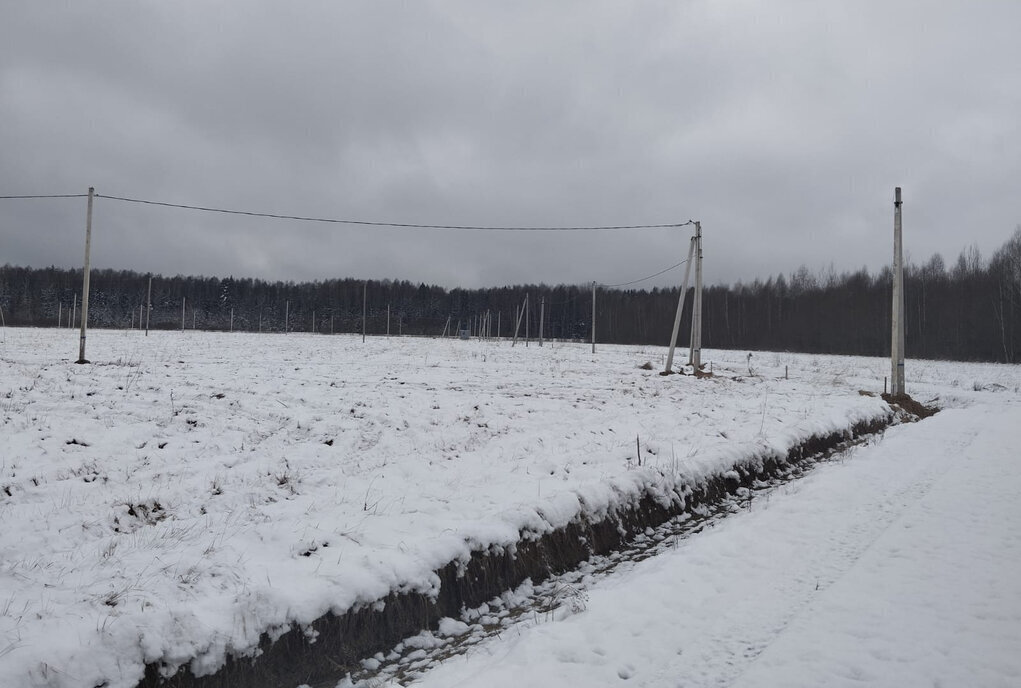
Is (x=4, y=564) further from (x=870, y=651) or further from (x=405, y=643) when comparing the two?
(x=870, y=651)

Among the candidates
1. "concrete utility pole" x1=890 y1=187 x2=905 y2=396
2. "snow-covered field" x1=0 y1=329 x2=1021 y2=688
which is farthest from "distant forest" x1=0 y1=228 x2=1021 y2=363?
"snow-covered field" x1=0 y1=329 x2=1021 y2=688

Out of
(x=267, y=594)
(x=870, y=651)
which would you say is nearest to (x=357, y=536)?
(x=267, y=594)

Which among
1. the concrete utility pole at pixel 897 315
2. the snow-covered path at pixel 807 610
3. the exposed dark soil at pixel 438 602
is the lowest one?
the exposed dark soil at pixel 438 602

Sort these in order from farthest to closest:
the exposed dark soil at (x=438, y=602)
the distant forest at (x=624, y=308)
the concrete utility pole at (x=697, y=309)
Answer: the distant forest at (x=624, y=308) < the concrete utility pole at (x=697, y=309) < the exposed dark soil at (x=438, y=602)

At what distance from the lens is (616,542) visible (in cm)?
646

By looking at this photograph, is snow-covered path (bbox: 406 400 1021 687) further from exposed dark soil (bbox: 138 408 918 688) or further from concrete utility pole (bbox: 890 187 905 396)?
concrete utility pole (bbox: 890 187 905 396)

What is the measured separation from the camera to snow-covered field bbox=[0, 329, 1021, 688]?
13.1 ft

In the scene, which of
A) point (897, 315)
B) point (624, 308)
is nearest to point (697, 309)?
point (897, 315)

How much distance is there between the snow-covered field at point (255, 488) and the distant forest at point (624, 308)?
6431 centimetres

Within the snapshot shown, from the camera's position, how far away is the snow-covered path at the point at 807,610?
3463mm

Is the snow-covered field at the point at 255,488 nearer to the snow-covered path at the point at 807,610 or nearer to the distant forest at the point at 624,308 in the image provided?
the snow-covered path at the point at 807,610

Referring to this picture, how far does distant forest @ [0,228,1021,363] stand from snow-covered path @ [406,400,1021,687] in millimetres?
65528

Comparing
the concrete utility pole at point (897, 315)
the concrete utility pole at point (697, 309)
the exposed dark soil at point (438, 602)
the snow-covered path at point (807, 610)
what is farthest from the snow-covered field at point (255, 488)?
the concrete utility pole at point (697, 309)

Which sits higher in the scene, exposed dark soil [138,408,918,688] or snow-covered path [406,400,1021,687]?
snow-covered path [406,400,1021,687]
